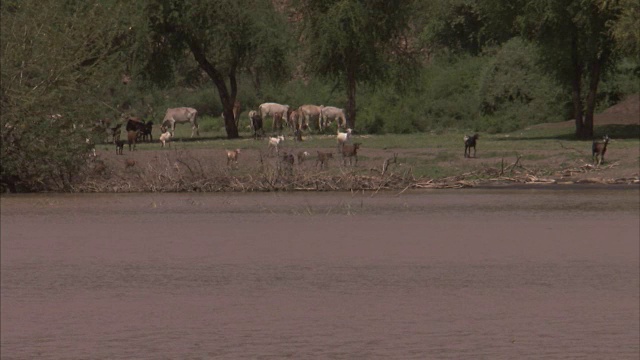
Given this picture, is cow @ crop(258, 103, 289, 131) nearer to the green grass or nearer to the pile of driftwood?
the green grass

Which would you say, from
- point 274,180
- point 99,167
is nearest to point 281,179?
point 274,180

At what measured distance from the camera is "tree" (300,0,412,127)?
194 feet

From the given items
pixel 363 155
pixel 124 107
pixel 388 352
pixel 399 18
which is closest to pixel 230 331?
pixel 388 352

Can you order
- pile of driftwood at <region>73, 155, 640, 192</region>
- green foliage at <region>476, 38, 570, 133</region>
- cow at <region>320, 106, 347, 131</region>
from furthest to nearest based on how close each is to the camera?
green foliage at <region>476, 38, 570, 133</region> → cow at <region>320, 106, 347, 131</region> → pile of driftwood at <region>73, 155, 640, 192</region>

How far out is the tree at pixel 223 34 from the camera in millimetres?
56781

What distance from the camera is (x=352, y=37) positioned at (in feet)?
195

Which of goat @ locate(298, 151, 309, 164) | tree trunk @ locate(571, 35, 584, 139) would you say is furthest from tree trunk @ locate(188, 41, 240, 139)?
goat @ locate(298, 151, 309, 164)

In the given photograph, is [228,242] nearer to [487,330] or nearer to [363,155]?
[487,330]

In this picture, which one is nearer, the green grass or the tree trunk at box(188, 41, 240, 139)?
the green grass

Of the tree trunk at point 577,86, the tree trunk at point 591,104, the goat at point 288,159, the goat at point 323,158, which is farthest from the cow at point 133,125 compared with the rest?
the tree trunk at point 591,104

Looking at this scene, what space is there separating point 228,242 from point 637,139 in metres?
24.0

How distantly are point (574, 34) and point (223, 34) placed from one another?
12983mm

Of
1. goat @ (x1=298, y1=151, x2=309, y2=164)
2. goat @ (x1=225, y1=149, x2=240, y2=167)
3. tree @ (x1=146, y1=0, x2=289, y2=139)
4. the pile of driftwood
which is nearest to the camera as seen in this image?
the pile of driftwood

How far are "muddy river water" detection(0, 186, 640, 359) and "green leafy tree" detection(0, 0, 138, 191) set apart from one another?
166cm
